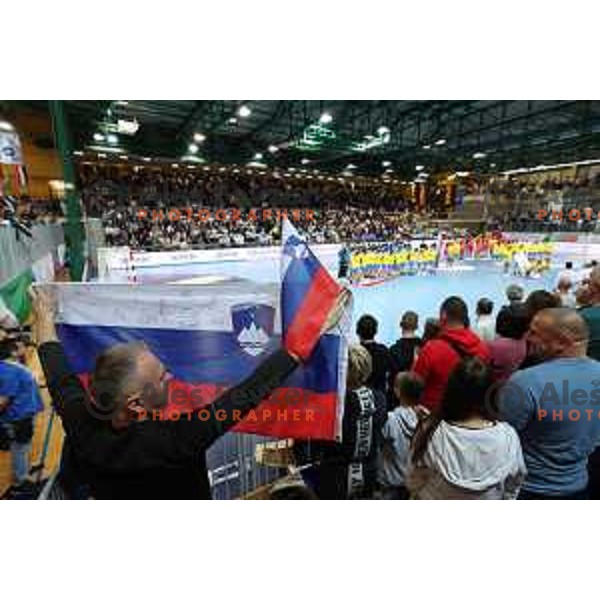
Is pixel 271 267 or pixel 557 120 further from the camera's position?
pixel 557 120

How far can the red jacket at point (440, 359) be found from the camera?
7.98 feet

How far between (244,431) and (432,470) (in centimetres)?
95

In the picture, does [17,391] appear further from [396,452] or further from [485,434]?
[485,434]

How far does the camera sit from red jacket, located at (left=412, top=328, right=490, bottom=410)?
2.43 metres

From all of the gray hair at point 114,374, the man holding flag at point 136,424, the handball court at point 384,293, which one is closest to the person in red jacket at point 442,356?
the handball court at point 384,293

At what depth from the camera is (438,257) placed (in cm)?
1421

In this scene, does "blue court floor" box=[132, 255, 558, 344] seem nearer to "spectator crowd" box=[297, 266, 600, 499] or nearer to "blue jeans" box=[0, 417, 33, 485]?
"spectator crowd" box=[297, 266, 600, 499]

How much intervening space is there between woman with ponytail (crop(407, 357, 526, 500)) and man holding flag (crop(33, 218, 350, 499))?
2.09ft

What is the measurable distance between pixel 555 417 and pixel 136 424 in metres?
1.59

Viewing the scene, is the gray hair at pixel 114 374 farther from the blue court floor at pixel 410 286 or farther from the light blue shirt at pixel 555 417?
the blue court floor at pixel 410 286
